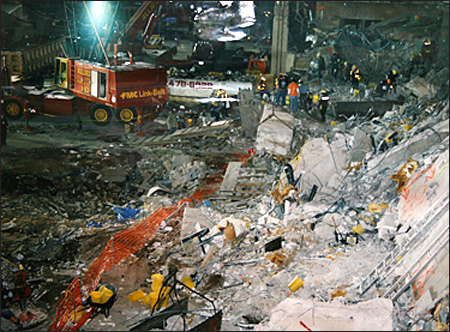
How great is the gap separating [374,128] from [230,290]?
6035 millimetres

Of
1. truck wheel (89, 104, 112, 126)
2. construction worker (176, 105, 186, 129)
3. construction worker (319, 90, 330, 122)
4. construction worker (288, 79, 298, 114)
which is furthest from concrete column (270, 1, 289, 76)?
truck wheel (89, 104, 112, 126)

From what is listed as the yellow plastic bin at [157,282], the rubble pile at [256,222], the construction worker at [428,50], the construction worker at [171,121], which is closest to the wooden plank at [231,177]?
the rubble pile at [256,222]

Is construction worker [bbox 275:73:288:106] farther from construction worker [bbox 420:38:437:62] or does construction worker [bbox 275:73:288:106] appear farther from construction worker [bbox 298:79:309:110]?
construction worker [bbox 420:38:437:62]

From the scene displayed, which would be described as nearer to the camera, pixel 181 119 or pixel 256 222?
pixel 256 222

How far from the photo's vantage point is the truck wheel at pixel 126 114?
14.0 m

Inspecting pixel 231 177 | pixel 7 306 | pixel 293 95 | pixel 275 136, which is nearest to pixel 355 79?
pixel 293 95

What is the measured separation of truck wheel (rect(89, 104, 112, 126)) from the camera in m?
14.0

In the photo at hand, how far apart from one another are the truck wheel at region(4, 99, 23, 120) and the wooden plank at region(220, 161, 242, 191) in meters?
7.70

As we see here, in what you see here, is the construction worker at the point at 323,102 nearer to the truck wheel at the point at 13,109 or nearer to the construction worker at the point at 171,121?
the construction worker at the point at 171,121

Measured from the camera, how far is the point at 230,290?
6309mm

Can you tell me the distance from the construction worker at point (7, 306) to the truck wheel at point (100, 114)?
839 cm

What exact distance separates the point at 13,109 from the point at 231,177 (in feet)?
26.8

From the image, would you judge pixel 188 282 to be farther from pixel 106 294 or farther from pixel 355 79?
pixel 355 79

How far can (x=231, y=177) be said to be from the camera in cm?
985
